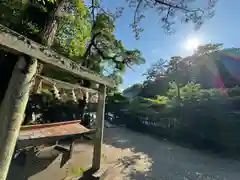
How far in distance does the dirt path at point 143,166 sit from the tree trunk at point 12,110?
2589 mm

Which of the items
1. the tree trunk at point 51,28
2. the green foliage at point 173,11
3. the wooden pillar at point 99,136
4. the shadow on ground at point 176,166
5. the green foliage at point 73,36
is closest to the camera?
the tree trunk at point 51,28

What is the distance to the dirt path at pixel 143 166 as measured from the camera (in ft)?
12.9

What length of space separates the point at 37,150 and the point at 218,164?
6627mm

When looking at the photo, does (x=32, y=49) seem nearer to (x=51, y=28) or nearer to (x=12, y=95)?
(x=12, y=95)

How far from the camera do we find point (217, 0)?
4262 millimetres

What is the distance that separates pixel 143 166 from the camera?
18.8 feet

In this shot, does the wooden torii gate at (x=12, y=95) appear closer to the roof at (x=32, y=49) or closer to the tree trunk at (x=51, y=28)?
the roof at (x=32, y=49)

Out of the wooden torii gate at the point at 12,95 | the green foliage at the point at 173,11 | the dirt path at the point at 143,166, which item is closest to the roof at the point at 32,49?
the wooden torii gate at the point at 12,95

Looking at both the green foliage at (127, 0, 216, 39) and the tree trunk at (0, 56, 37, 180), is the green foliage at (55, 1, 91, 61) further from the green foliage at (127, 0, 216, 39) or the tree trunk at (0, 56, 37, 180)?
the tree trunk at (0, 56, 37, 180)

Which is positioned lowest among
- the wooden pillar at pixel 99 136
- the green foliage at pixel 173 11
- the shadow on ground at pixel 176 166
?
the shadow on ground at pixel 176 166

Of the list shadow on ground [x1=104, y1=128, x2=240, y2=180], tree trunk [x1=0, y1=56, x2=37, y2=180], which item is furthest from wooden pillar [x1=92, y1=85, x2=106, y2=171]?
shadow on ground [x1=104, y1=128, x2=240, y2=180]

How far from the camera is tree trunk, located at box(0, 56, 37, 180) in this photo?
124 cm

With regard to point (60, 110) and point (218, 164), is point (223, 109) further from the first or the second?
point (60, 110)

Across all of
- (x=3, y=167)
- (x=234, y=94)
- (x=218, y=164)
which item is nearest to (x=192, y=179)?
(x=218, y=164)
